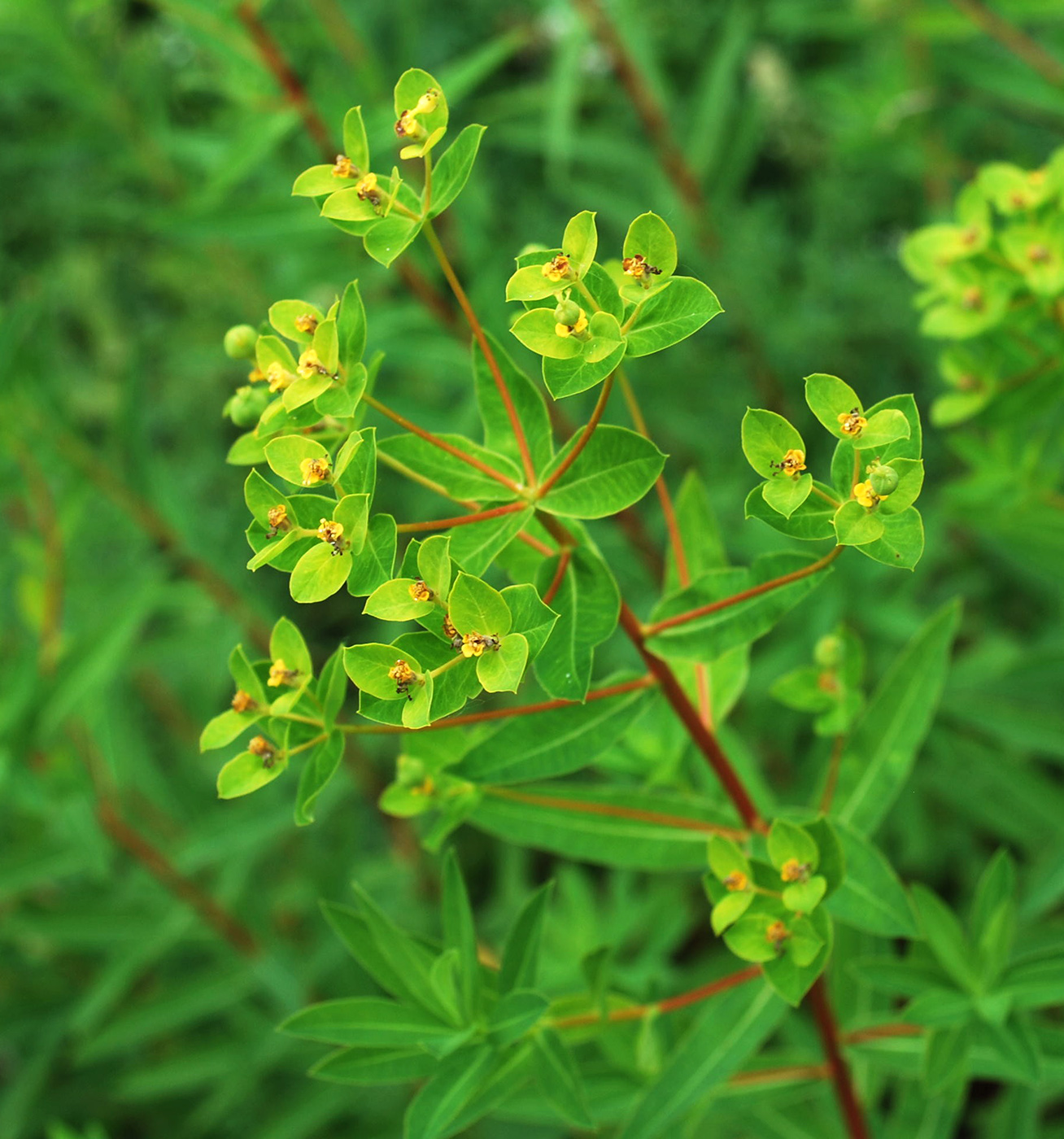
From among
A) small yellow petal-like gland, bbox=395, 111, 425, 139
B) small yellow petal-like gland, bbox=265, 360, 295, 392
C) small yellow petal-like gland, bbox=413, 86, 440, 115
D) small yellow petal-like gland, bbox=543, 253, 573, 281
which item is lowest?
small yellow petal-like gland, bbox=265, 360, 295, 392

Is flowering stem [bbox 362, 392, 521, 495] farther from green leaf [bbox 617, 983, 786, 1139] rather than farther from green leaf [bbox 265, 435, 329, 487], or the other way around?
green leaf [bbox 617, 983, 786, 1139]

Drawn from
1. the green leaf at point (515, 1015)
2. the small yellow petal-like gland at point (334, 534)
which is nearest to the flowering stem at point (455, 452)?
the small yellow petal-like gland at point (334, 534)

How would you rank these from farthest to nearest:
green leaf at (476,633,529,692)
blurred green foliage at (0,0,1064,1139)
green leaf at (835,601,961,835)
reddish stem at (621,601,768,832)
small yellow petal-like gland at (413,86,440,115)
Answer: blurred green foliage at (0,0,1064,1139) → green leaf at (835,601,961,835) → reddish stem at (621,601,768,832) → small yellow petal-like gland at (413,86,440,115) → green leaf at (476,633,529,692)

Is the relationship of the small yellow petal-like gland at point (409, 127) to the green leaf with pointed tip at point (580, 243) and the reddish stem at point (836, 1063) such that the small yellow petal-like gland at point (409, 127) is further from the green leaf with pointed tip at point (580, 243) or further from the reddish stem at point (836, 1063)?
the reddish stem at point (836, 1063)

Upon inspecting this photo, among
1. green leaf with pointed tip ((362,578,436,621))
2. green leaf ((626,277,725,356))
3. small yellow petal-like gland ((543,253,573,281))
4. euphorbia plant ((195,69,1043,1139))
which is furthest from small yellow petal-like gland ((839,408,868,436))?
green leaf with pointed tip ((362,578,436,621))

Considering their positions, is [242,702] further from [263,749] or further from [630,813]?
[630,813]

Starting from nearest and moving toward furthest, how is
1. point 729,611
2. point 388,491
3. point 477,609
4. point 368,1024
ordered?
point 477,609 → point 729,611 → point 368,1024 → point 388,491

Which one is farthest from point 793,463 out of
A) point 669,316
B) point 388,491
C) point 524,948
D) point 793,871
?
point 388,491
